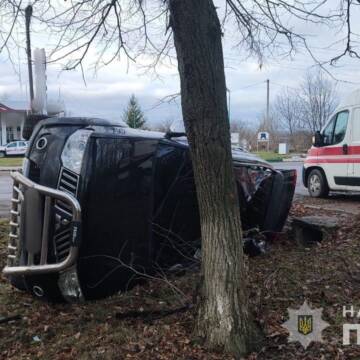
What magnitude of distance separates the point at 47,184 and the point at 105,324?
1.19 m

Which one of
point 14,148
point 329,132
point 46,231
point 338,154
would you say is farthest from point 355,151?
point 14,148

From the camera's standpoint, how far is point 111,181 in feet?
13.7

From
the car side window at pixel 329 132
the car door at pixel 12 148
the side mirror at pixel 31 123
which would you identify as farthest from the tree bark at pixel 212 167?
the car door at pixel 12 148

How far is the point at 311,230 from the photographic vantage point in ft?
21.8

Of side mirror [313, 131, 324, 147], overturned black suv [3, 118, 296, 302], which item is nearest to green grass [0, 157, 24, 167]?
side mirror [313, 131, 324, 147]

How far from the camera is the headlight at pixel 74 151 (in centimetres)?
408

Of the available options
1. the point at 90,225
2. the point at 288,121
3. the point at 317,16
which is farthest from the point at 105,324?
the point at 288,121

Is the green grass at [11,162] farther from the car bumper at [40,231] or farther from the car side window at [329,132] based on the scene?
the car bumper at [40,231]

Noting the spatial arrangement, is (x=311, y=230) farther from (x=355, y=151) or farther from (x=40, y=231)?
(x=355, y=151)

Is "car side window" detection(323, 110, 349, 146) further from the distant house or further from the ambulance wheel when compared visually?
the distant house

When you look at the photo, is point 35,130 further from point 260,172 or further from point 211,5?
point 260,172

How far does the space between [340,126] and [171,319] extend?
29.2ft

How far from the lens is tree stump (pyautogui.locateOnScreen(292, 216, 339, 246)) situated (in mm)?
6484

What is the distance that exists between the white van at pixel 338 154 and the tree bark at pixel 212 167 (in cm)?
847
